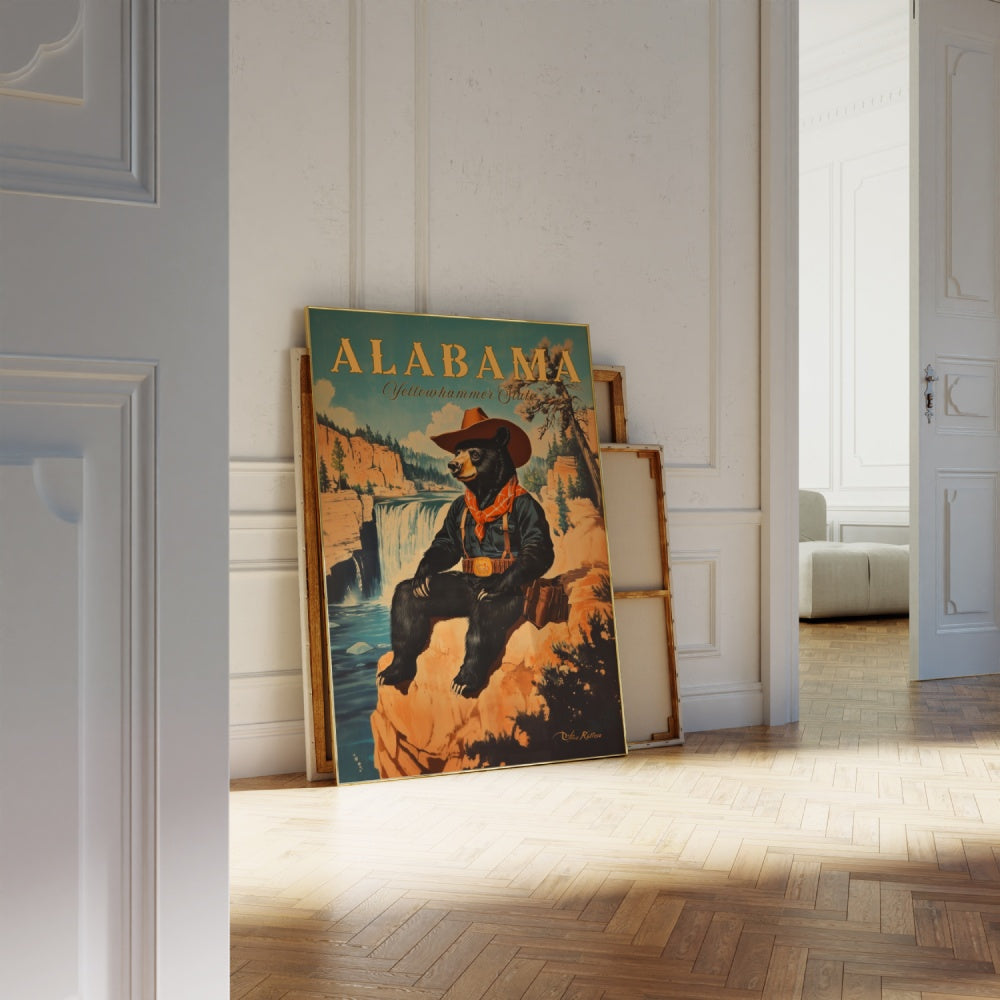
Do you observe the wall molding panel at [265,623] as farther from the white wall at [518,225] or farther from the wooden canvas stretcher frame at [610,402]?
the wooden canvas stretcher frame at [610,402]

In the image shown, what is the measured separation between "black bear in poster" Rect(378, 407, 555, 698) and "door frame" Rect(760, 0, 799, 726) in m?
1.09

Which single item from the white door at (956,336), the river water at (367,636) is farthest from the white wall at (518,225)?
the white door at (956,336)

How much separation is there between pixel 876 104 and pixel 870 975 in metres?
8.59

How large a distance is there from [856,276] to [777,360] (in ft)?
18.0

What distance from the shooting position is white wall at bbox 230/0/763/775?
3635 mm

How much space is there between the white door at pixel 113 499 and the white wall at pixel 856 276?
27.7ft

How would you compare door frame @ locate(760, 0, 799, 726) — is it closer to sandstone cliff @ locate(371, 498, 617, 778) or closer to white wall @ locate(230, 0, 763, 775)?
white wall @ locate(230, 0, 763, 775)

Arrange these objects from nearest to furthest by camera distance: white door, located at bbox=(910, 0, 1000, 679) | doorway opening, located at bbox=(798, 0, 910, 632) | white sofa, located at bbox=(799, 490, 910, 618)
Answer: white door, located at bbox=(910, 0, 1000, 679) → white sofa, located at bbox=(799, 490, 910, 618) → doorway opening, located at bbox=(798, 0, 910, 632)

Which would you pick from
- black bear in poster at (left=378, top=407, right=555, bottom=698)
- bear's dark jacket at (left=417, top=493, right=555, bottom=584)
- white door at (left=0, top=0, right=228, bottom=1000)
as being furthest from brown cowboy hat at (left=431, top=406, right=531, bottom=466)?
white door at (left=0, top=0, right=228, bottom=1000)

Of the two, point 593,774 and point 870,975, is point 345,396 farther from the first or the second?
point 870,975

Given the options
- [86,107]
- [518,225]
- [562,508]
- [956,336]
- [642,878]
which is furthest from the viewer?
[956,336]

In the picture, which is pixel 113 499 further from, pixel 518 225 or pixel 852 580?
pixel 852 580

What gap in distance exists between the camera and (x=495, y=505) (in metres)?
3.82

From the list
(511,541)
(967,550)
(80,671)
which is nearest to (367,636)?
(511,541)
